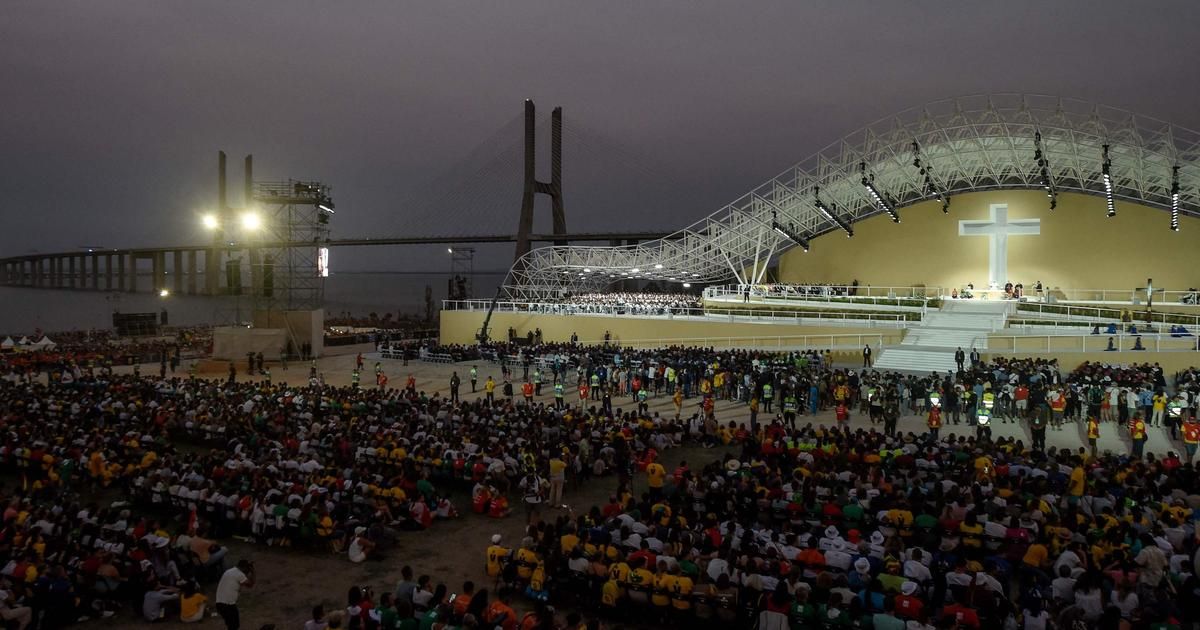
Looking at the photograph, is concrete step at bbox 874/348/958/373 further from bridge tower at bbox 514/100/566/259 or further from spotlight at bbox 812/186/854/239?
bridge tower at bbox 514/100/566/259

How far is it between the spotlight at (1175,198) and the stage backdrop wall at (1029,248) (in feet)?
3.64

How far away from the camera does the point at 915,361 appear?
2298cm

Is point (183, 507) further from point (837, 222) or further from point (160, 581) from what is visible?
point (837, 222)

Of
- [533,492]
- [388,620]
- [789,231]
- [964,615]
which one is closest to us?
[964,615]

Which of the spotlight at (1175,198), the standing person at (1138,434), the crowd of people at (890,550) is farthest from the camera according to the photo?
the spotlight at (1175,198)

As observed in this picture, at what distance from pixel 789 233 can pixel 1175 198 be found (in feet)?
57.1

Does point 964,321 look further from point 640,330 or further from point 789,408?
point 789,408

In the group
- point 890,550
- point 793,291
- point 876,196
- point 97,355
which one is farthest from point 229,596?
point 876,196

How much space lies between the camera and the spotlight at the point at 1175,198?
30.0 meters

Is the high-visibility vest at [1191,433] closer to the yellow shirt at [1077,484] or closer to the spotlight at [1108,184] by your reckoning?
the yellow shirt at [1077,484]

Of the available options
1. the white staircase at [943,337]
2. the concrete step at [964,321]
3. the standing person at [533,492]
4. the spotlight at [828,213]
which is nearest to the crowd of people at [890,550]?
the standing person at [533,492]

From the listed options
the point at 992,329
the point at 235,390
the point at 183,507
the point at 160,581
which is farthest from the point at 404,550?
the point at 992,329

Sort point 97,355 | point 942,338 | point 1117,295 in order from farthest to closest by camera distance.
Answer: point 1117,295, point 97,355, point 942,338

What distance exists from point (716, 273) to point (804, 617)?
137 feet
